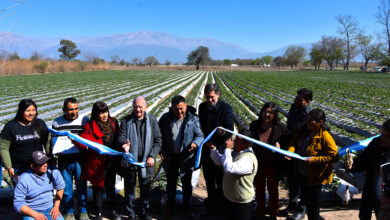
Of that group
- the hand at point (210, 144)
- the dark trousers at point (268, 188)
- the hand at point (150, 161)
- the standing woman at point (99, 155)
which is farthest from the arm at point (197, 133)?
the standing woman at point (99, 155)

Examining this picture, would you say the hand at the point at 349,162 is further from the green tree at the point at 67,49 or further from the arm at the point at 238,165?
the green tree at the point at 67,49

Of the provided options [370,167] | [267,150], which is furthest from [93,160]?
[370,167]

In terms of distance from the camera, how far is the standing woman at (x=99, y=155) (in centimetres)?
336

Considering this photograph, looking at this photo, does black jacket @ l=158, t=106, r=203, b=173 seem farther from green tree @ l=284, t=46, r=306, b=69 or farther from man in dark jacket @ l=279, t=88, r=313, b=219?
green tree @ l=284, t=46, r=306, b=69

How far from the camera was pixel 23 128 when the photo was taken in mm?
3178

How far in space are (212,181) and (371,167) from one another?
6.53 ft

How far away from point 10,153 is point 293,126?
390cm

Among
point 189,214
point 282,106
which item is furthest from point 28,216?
point 282,106

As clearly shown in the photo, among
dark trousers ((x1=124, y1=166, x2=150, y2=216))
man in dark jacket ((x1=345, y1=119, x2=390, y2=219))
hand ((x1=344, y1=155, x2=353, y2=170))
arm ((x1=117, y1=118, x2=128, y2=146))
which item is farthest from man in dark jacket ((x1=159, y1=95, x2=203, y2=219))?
man in dark jacket ((x1=345, y1=119, x2=390, y2=219))

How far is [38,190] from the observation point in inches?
115

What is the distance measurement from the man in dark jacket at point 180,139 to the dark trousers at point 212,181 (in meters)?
0.21

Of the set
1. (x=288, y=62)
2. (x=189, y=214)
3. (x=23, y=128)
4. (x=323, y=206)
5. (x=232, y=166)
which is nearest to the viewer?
(x=232, y=166)

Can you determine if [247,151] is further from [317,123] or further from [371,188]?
[371,188]

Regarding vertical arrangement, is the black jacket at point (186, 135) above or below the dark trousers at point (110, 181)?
above
